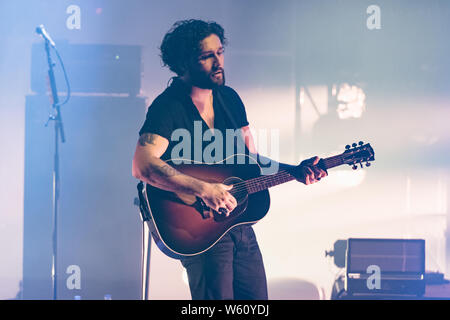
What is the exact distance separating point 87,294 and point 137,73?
172 cm

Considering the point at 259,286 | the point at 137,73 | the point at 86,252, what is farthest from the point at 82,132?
the point at 259,286

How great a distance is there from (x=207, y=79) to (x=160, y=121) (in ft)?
1.52

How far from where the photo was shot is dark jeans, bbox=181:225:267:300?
2697mm

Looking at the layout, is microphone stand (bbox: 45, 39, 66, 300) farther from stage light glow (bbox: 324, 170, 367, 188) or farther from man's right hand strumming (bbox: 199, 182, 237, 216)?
stage light glow (bbox: 324, 170, 367, 188)

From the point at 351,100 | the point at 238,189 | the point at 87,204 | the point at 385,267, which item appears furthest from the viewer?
the point at 351,100

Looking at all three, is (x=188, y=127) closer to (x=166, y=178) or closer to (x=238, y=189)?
(x=166, y=178)

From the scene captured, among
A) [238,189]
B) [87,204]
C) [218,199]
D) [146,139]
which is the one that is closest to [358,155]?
[238,189]

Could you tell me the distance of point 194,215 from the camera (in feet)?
9.33

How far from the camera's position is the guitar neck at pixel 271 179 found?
2.99 metres

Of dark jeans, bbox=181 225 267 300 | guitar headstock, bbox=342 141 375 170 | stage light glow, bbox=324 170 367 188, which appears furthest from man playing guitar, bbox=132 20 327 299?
stage light glow, bbox=324 170 367 188

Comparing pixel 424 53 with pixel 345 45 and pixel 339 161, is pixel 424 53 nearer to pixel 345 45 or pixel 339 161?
pixel 345 45

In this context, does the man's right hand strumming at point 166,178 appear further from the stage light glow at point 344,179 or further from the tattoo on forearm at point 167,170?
the stage light glow at point 344,179

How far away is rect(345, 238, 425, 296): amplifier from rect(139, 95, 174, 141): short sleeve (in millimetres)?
1612

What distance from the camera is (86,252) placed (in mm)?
4012
